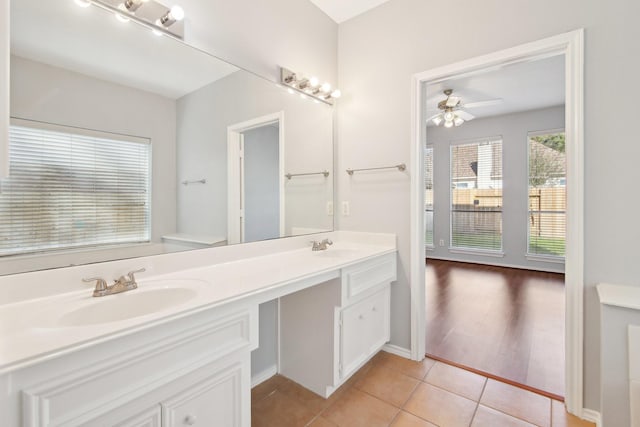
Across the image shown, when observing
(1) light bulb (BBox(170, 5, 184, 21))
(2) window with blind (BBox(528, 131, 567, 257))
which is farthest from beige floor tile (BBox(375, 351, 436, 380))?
(2) window with blind (BBox(528, 131, 567, 257))

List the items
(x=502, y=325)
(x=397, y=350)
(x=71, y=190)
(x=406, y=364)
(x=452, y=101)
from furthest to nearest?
(x=452, y=101) → (x=502, y=325) → (x=397, y=350) → (x=406, y=364) → (x=71, y=190)

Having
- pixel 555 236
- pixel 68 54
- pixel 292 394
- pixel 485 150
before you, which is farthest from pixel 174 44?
pixel 555 236

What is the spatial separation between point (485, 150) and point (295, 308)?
4.88 metres

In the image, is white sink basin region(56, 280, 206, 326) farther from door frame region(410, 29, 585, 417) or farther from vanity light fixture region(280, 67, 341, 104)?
door frame region(410, 29, 585, 417)

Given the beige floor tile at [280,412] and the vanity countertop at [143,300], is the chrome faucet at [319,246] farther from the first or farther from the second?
the beige floor tile at [280,412]

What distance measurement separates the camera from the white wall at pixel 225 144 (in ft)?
5.03

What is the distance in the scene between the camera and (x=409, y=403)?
66.7 inches

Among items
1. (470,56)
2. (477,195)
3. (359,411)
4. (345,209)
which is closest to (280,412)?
(359,411)

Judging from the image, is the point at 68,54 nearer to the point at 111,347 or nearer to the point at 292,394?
the point at 111,347

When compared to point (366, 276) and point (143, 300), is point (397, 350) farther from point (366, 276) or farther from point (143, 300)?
point (143, 300)

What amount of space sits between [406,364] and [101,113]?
2.27 metres

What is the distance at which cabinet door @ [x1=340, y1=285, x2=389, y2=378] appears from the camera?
1735 mm

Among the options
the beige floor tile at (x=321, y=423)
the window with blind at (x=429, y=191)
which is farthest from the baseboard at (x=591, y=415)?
the window with blind at (x=429, y=191)

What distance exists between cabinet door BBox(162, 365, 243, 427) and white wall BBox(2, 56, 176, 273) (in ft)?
2.15
